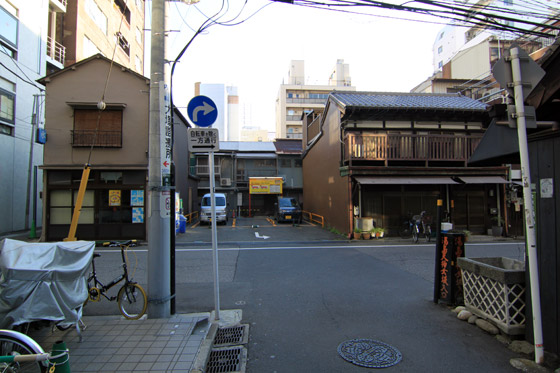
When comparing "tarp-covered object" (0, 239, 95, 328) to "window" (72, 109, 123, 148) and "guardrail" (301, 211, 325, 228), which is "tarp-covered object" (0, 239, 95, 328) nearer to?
"window" (72, 109, 123, 148)

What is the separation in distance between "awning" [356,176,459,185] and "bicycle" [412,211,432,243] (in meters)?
1.52

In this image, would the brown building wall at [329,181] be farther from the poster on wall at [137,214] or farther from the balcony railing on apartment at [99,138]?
the balcony railing on apartment at [99,138]

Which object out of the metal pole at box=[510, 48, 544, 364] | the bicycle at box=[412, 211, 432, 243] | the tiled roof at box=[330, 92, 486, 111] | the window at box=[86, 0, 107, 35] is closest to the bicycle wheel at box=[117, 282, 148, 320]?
the metal pole at box=[510, 48, 544, 364]

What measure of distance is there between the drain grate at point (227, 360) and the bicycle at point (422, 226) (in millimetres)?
11591

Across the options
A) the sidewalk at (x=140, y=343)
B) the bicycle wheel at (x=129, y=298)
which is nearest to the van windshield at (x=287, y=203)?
the bicycle wheel at (x=129, y=298)

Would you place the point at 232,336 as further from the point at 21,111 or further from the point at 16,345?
the point at 21,111

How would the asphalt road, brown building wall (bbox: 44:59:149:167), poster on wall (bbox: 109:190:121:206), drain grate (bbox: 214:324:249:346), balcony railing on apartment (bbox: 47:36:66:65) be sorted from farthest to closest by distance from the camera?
balcony railing on apartment (bbox: 47:36:66:65)
poster on wall (bbox: 109:190:121:206)
brown building wall (bbox: 44:59:149:167)
drain grate (bbox: 214:324:249:346)
the asphalt road

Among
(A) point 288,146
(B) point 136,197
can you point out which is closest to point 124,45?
(A) point 288,146

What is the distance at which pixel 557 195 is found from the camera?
137 inches

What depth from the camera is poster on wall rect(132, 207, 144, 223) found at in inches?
531

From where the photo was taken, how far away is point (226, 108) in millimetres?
77812

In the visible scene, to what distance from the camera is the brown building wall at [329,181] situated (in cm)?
1523

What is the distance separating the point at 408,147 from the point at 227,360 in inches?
545

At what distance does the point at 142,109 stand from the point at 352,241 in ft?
36.6
